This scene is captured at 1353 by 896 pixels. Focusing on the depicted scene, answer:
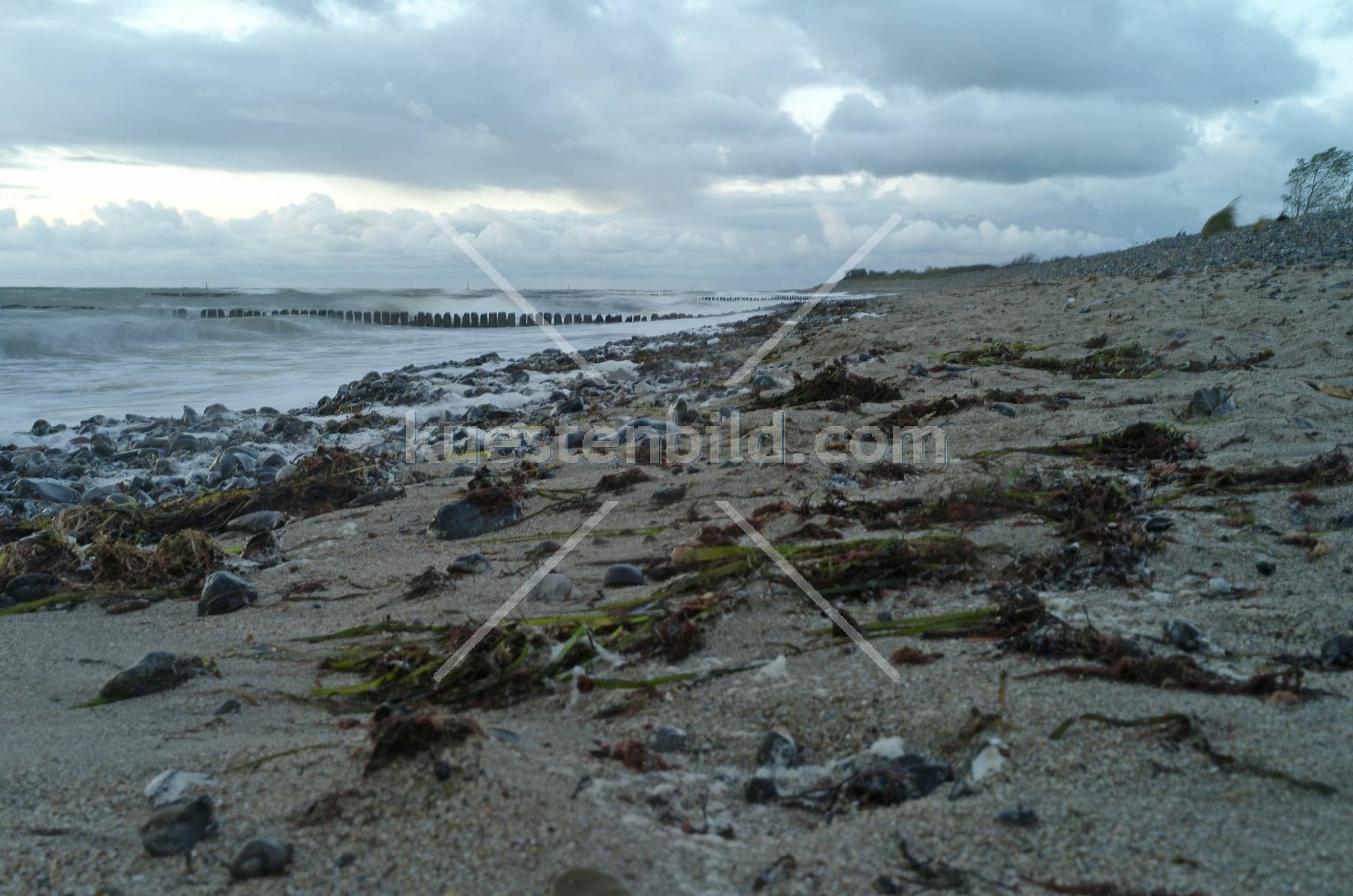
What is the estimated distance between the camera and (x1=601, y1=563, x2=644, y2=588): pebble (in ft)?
11.5

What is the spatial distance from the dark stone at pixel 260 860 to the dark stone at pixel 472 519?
2878 mm

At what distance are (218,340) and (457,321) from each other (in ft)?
37.4

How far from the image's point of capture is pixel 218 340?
2259 cm

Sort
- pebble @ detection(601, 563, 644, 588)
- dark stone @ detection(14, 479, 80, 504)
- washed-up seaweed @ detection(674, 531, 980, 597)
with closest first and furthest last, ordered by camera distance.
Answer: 1. washed-up seaweed @ detection(674, 531, 980, 597)
2. pebble @ detection(601, 563, 644, 588)
3. dark stone @ detection(14, 479, 80, 504)

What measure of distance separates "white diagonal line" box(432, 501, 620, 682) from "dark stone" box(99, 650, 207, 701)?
876mm

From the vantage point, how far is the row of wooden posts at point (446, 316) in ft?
110

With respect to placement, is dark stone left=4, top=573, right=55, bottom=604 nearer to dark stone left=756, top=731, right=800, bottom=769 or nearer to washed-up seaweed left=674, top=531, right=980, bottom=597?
washed-up seaweed left=674, top=531, right=980, bottom=597

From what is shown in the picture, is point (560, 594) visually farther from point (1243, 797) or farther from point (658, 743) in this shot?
point (1243, 797)

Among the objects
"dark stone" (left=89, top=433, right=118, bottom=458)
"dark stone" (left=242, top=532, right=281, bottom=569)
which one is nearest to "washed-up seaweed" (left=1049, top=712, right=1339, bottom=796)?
"dark stone" (left=242, top=532, right=281, bottom=569)

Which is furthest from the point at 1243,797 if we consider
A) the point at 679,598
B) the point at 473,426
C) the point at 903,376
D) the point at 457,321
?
the point at 457,321

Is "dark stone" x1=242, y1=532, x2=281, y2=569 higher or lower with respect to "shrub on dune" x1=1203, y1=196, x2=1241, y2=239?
lower

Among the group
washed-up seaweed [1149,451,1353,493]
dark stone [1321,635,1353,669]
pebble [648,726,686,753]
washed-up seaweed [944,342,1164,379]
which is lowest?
pebble [648,726,686,753]

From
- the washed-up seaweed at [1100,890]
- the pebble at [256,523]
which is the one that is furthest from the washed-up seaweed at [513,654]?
the pebble at [256,523]

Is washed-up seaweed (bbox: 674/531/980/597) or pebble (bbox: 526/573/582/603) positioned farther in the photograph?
pebble (bbox: 526/573/582/603)
